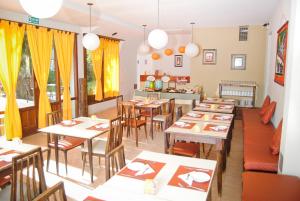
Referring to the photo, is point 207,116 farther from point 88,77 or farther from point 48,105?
point 88,77

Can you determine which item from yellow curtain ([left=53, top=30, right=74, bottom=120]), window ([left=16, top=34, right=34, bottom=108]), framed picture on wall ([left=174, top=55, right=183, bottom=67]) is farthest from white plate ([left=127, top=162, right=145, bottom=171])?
framed picture on wall ([left=174, top=55, right=183, bottom=67])

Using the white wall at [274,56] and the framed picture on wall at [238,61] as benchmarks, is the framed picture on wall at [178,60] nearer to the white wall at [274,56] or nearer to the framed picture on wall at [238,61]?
the framed picture on wall at [238,61]

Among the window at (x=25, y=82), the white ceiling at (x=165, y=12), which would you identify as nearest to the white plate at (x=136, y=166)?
the white ceiling at (x=165, y=12)

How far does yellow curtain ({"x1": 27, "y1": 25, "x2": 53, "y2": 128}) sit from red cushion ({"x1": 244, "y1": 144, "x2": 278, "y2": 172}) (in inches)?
169

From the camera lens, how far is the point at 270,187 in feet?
7.55

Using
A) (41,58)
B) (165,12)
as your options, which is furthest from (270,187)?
(41,58)

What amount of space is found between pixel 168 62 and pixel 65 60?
18.0ft

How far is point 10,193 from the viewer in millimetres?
2188

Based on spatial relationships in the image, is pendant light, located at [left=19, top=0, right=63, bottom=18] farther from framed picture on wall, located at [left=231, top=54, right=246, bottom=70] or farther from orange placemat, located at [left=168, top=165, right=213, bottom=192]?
framed picture on wall, located at [left=231, top=54, right=246, bottom=70]

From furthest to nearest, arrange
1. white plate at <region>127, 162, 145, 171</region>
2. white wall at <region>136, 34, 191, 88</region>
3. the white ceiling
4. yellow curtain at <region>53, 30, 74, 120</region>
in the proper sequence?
white wall at <region>136, 34, 191, 88</region>, yellow curtain at <region>53, 30, 74, 120</region>, the white ceiling, white plate at <region>127, 162, 145, 171</region>

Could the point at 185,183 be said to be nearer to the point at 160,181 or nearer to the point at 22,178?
the point at 160,181

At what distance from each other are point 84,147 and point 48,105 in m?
2.47

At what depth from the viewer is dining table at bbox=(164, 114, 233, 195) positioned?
3033 mm

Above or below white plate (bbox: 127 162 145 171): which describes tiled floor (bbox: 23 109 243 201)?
below
